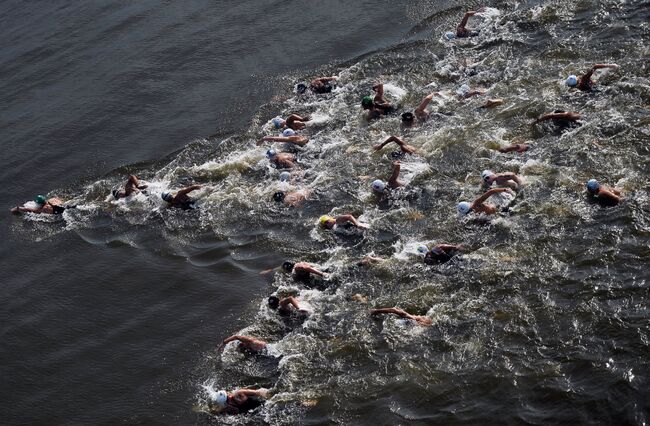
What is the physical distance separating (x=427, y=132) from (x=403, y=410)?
10507 millimetres

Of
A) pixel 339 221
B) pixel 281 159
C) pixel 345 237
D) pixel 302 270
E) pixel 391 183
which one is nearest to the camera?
pixel 302 270

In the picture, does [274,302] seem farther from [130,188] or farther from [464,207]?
[130,188]

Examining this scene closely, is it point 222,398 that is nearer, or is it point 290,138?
point 222,398

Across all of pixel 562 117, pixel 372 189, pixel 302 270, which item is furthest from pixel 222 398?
pixel 562 117

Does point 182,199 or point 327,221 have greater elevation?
point 182,199

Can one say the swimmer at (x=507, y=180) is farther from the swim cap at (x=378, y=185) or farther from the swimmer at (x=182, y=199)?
the swimmer at (x=182, y=199)

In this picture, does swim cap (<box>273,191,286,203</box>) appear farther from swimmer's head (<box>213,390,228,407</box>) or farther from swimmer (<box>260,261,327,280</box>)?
swimmer's head (<box>213,390,228,407</box>)

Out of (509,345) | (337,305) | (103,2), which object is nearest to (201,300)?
(337,305)

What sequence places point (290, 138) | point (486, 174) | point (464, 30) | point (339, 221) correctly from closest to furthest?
1. point (486, 174)
2. point (339, 221)
3. point (290, 138)
4. point (464, 30)

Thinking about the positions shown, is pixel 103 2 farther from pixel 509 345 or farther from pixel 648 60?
pixel 509 345

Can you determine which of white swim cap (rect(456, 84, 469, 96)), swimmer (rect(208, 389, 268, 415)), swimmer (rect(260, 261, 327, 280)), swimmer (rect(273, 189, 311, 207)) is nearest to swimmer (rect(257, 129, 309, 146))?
swimmer (rect(273, 189, 311, 207))

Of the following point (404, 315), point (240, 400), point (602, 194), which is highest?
point (602, 194)

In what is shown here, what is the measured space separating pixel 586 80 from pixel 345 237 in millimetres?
8838

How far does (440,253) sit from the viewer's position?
54.6 ft
